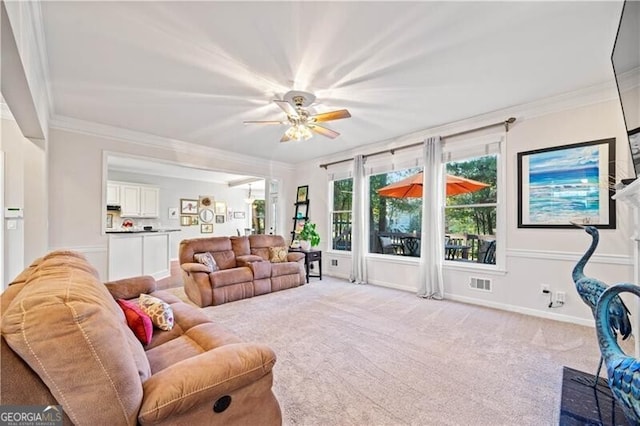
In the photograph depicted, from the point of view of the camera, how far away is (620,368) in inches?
47.3

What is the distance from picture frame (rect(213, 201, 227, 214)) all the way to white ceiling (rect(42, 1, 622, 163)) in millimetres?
5902

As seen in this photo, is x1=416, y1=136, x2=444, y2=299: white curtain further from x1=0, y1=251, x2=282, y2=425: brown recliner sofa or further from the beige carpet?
x1=0, y1=251, x2=282, y2=425: brown recliner sofa

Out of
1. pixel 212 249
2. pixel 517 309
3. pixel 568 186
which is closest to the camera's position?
pixel 568 186

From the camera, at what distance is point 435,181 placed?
14.4 feet

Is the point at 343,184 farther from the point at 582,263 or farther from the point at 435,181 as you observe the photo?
the point at 582,263

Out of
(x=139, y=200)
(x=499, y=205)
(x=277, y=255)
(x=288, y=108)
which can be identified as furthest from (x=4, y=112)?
(x=499, y=205)

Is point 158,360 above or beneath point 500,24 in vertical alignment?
beneath

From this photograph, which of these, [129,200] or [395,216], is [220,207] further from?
[395,216]

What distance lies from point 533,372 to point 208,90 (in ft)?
13.4

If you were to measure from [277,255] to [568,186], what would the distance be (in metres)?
4.28

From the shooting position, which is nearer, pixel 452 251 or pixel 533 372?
pixel 533 372

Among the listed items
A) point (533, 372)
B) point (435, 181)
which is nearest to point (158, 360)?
point (533, 372)

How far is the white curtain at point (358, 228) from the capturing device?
5410mm

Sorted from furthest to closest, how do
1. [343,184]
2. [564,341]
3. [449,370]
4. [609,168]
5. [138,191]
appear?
[138,191] → [343,184] → [609,168] → [564,341] → [449,370]
